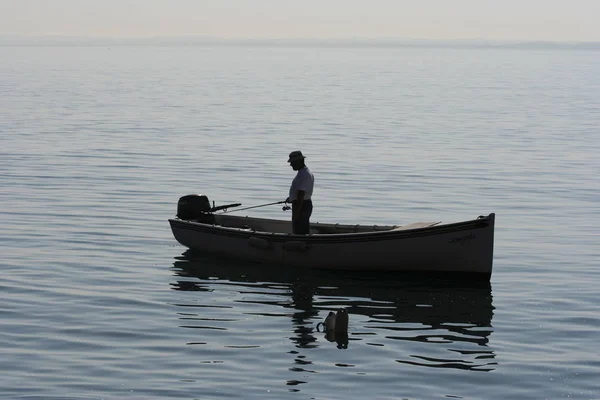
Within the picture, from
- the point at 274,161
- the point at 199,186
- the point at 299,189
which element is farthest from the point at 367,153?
the point at 299,189

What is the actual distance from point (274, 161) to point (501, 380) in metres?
30.5

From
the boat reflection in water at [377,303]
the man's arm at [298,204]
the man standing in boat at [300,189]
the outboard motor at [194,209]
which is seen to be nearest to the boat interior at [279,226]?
the outboard motor at [194,209]

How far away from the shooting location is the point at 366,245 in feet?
73.3

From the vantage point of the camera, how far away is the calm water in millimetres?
15703

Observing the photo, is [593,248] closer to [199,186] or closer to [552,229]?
[552,229]

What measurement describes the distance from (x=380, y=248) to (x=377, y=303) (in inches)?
73.8

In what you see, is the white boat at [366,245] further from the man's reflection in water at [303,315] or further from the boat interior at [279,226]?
the man's reflection in water at [303,315]

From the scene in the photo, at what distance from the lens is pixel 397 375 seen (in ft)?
51.7

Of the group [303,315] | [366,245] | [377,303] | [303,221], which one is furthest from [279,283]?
[303,315]

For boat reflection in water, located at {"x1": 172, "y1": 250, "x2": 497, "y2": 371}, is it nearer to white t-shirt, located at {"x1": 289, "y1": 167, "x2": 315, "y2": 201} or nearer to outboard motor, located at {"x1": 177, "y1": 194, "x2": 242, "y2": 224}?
outboard motor, located at {"x1": 177, "y1": 194, "x2": 242, "y2": 224}

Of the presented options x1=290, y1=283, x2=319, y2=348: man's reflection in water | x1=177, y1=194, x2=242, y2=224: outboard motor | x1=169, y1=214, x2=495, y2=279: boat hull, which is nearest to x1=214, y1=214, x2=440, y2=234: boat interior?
x1=169, y1=214, x2=495, y2=279: boat hull

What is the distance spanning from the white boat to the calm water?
35cm

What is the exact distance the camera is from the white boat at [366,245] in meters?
21.7

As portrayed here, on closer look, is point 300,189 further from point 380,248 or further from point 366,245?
point 380,248
